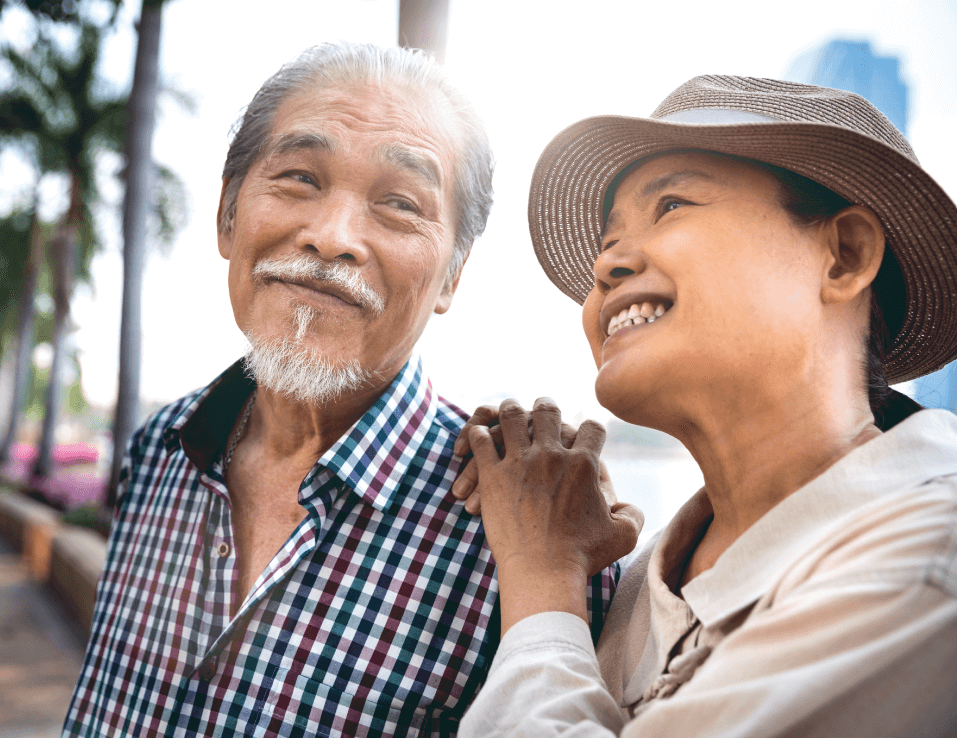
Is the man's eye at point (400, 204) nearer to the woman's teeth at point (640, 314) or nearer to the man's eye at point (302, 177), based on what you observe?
the man's eye at point (302, 177)

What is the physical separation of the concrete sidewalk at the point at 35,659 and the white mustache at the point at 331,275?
13.5 feet

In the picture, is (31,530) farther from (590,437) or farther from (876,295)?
(876,295)

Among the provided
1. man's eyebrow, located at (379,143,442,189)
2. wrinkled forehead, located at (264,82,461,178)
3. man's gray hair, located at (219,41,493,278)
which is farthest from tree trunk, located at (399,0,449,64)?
man's eyebrow, located at (379,143,442,189)

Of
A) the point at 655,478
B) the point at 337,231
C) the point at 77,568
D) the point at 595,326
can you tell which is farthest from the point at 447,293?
the point at 77,568

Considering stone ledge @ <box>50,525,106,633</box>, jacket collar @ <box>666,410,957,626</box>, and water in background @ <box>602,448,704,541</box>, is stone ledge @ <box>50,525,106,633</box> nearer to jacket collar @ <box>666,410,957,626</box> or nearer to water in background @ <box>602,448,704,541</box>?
water in background @ <box>602,448,704,541</box>

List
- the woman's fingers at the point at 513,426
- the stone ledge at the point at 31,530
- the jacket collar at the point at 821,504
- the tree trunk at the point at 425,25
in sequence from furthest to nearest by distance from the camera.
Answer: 1. the stone ledge at the point at 31,530
2. the tree trunk at the point at 425,25
3. the woman's fingers at the point at 513,426
4. the jacket collar at the point at 821,504

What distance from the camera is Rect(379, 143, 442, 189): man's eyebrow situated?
163 centimetres

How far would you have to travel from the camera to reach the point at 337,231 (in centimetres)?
157

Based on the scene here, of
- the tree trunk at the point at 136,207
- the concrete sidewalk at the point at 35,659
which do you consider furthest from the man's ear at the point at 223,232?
the tree trunk at the point at 136,207

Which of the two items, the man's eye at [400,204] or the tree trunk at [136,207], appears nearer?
the man's eye at [400,204]

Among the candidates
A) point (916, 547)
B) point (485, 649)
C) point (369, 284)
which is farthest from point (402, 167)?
point (916, 547)

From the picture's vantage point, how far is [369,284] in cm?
161

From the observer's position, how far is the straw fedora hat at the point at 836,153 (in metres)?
1.11

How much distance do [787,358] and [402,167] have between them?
98cm
